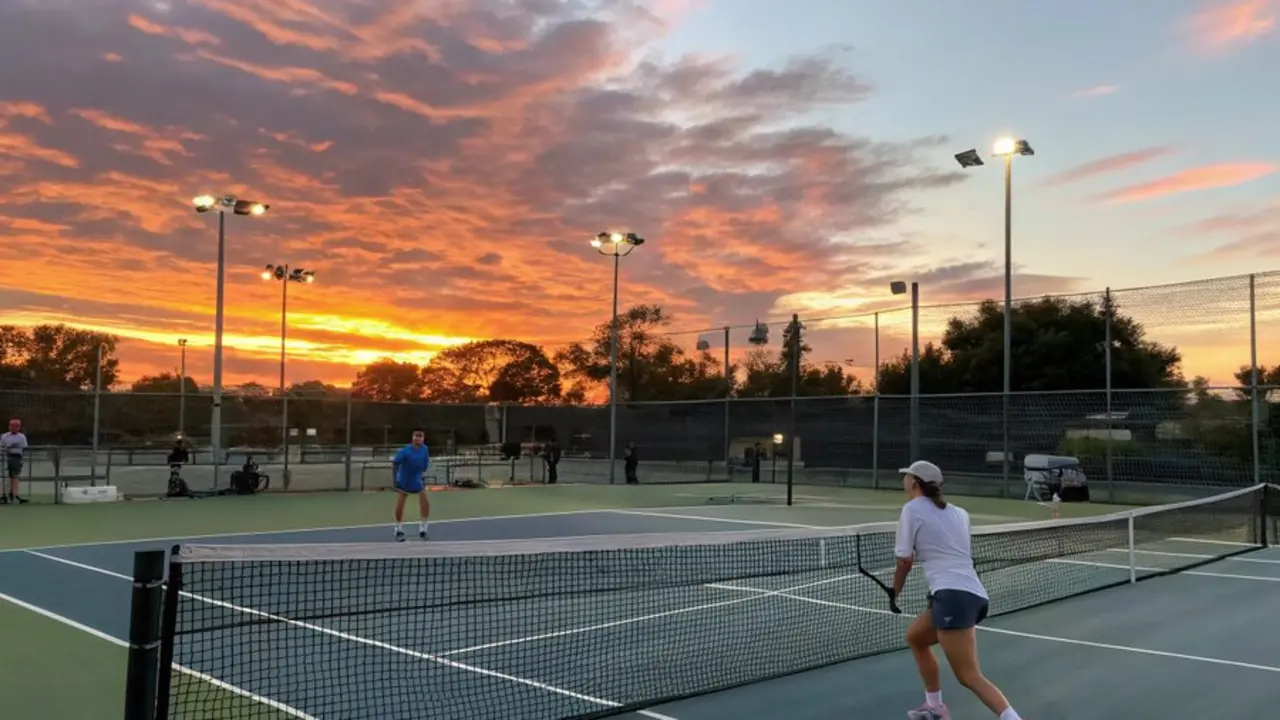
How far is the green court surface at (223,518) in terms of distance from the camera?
21.7ft

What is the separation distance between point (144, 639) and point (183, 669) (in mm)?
2877

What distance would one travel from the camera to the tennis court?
20.0 feet

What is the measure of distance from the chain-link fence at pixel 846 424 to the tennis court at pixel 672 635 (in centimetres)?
977

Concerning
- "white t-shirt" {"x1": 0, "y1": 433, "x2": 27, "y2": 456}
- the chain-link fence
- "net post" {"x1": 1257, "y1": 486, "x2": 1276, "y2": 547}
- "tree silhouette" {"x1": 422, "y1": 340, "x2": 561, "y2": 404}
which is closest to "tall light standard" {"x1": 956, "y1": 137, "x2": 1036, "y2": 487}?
the chain-link fence

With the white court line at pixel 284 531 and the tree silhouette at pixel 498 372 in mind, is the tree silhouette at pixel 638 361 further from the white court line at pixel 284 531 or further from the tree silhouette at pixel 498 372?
the white court line at pixel 284 531

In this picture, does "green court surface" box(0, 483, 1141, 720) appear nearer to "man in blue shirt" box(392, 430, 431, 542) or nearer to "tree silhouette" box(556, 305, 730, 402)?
"man in blue shirt" box(392, 430, 431, 542)

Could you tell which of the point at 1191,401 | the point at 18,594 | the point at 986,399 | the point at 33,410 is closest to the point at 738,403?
the point at 986,399

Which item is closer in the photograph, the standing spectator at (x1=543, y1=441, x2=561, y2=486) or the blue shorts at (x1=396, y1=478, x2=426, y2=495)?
the blue shorts at (x1=396, y1=478, x2=426, y2=495)

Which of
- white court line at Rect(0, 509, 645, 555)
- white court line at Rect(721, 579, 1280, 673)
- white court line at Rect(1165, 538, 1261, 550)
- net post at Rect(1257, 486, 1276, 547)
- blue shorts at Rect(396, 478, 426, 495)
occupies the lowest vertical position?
white court line at Rect(0, 509, 645, 555)

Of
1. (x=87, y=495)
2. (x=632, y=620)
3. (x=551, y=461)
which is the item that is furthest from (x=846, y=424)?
(x=632, y=620)

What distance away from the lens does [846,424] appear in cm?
3025

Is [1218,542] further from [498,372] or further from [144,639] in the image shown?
[498,372]

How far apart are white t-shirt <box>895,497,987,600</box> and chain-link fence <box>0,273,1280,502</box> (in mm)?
14533

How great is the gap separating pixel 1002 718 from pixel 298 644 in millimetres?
5262
